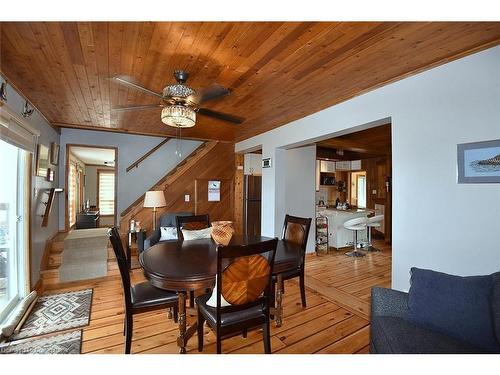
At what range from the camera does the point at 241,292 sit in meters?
1.58

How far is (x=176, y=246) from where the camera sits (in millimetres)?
2389

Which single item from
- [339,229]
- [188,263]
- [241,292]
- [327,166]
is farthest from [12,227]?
[327,166]

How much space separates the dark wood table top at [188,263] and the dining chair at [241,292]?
0.60 ft

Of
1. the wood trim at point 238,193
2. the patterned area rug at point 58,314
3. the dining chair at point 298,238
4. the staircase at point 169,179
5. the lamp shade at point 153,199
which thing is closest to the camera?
the patterned area rug at point 58,314

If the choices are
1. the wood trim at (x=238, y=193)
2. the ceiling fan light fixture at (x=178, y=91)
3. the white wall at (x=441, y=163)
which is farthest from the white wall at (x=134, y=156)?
the white wall at (x=441, y=163)

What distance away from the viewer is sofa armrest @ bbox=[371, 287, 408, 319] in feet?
4.96

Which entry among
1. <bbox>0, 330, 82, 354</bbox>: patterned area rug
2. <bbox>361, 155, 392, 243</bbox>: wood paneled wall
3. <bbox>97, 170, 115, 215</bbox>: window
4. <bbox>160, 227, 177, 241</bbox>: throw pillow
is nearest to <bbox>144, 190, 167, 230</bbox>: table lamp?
<bbox>160, 227, 177, 241</bbox>: throw pillow

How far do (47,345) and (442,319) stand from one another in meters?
2.92

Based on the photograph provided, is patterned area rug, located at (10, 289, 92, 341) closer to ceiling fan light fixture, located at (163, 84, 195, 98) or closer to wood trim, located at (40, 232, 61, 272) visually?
wood trim, located at (40, 232, 61, 272)

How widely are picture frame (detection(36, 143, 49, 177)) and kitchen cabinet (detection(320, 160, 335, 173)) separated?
585cm

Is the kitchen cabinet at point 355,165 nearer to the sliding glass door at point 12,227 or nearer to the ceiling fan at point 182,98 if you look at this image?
the ceiling fan at point 182,98

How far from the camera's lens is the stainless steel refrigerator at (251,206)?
5445 mm
